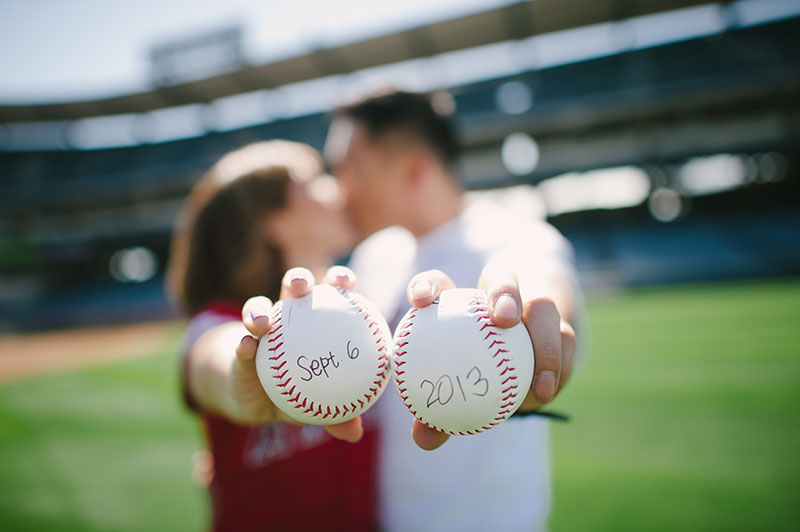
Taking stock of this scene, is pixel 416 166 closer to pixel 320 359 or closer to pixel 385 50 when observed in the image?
pixel 320 359

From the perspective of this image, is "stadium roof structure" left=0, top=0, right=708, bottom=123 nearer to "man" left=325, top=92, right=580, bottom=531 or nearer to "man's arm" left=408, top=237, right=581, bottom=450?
"man" left=325, top=92, right=580, bottom=531

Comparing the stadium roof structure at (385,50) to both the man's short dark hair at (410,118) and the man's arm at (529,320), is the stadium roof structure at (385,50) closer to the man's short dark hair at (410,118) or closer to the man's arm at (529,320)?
the man's short dark hair at (410,118)

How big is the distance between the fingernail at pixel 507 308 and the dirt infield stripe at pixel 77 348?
8.89 meters

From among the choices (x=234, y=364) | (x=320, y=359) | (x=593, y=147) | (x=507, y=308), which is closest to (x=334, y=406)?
(x=320, y=359)

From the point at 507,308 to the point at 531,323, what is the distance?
0.10 meters

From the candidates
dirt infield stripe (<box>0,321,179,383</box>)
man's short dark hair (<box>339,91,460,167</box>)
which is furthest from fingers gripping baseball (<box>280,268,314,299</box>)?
dirt infield stripe (<box>0,321,179,383</box>)

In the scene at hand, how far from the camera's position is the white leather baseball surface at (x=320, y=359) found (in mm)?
834

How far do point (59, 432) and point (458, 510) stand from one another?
178 inches

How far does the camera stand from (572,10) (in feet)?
49.8

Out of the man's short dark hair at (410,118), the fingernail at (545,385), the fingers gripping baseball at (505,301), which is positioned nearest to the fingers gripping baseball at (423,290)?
the fingers gripping baseball at (505,301)

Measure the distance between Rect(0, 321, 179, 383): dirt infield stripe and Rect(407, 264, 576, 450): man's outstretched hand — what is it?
28.7ft

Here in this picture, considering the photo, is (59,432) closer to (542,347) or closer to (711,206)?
(542,347)

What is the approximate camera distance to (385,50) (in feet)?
55.9

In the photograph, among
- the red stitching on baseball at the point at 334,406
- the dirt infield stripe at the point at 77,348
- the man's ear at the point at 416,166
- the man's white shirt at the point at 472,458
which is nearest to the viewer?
the red stitching on baseball at the point at 334,406
